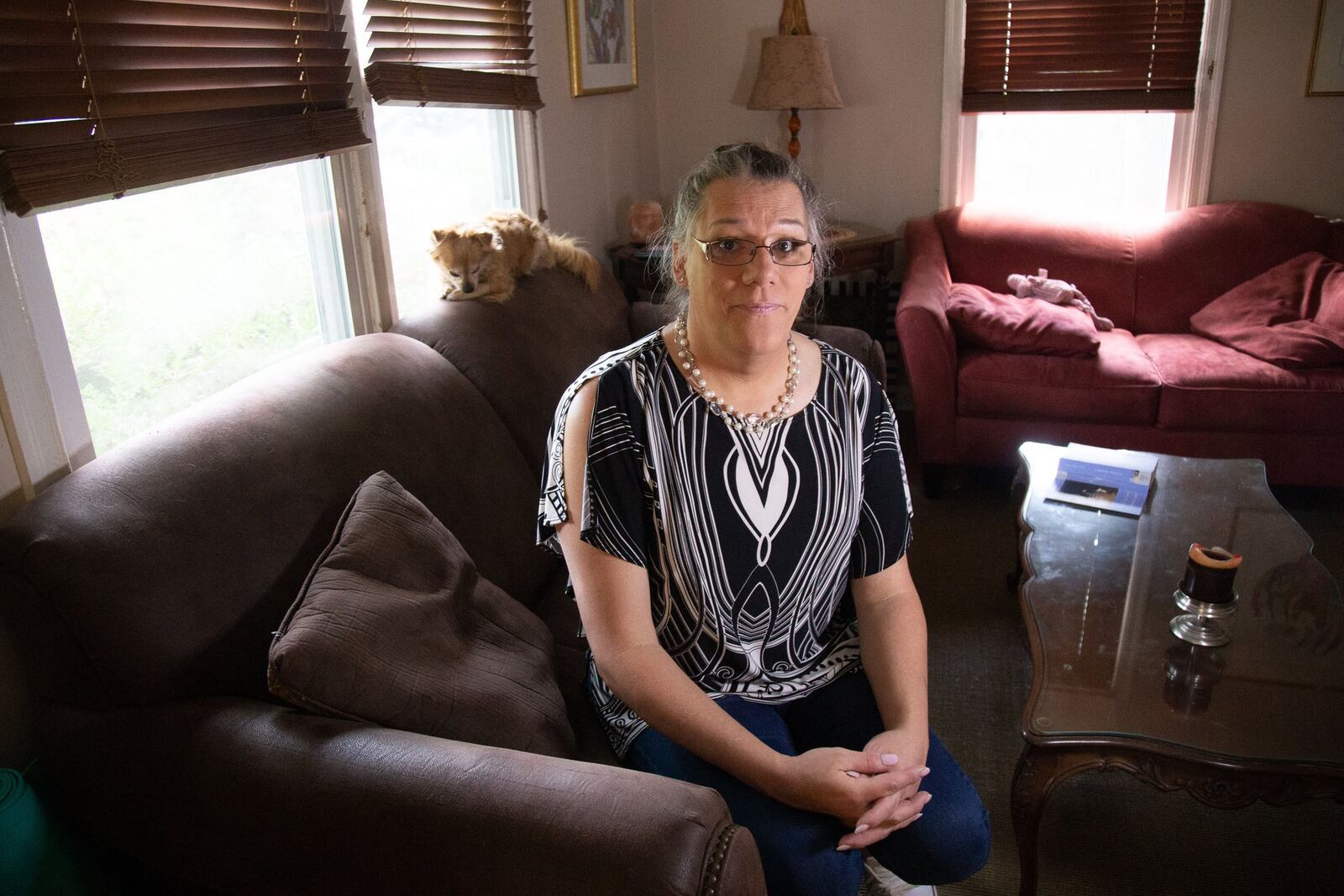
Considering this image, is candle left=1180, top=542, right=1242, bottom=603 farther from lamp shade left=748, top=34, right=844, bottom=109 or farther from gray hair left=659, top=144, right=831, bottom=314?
lamp shade left=748, top=34, right=844, bottom=109

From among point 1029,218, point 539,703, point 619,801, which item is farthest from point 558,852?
point 1029,218

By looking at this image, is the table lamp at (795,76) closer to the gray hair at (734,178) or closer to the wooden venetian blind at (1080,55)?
the wooden venetian blind at (1080,55)

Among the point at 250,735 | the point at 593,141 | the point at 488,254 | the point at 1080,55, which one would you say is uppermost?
the point at 1080,55

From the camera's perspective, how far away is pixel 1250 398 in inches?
116

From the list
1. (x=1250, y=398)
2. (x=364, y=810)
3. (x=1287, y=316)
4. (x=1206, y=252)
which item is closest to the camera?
(x=364, y=810)

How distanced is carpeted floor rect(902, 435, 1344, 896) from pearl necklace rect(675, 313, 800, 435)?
91 cm

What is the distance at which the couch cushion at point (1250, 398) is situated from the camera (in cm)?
292

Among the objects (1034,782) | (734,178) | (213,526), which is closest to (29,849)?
(213,526)

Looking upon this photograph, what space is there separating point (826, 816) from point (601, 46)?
2919 millimetres

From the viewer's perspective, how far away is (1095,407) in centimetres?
307

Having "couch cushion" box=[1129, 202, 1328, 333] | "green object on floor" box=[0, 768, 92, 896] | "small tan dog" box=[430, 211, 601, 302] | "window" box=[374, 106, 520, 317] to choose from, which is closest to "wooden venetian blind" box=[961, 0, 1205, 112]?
"couch cushion" box=[1129, 202, 1328, 333]

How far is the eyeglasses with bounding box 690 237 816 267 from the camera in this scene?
134 centimetres

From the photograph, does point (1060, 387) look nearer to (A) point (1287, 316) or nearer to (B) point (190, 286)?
(A) point (1287, 316)

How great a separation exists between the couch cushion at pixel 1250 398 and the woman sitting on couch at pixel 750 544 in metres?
1.96
